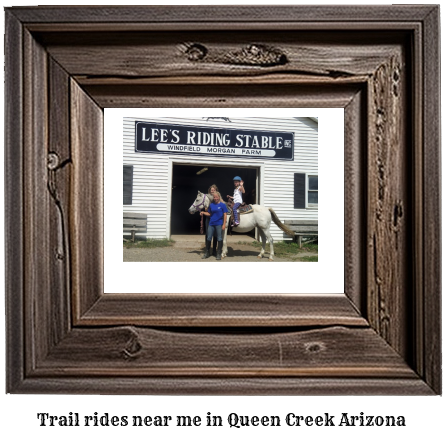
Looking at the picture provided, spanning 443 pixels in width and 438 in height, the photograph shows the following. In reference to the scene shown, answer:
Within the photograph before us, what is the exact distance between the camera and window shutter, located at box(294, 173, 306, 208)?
A: 90 cm

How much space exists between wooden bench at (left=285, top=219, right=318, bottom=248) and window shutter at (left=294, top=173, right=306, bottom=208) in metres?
0.04

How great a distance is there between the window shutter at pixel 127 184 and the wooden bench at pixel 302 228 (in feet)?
1.18

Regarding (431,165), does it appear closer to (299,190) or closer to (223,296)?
(299,190)

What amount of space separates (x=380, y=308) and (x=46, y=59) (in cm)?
92

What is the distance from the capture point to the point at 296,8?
2.81 feet

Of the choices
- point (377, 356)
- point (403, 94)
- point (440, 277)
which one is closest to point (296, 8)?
point (403, 94)

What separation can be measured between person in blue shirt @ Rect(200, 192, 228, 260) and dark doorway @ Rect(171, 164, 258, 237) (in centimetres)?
2

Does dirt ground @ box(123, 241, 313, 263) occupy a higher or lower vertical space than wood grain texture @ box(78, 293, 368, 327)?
higher

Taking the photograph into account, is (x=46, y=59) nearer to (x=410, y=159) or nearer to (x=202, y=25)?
(x=202, y=25)

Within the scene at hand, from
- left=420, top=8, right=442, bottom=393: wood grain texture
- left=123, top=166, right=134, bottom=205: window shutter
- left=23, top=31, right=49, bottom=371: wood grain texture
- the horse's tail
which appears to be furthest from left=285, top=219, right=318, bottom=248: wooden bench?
left=23, top=31, right=49, bottom=371: wood grain texture

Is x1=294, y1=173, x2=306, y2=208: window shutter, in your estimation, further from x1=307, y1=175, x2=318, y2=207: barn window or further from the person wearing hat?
the person wearing hat

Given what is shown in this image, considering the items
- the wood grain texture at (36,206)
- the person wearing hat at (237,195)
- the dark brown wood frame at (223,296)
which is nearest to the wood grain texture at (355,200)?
the dark brown wood frame at (223,296)

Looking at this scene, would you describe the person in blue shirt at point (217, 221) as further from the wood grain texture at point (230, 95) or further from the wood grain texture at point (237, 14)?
the wood grain texture at point (237, 14)

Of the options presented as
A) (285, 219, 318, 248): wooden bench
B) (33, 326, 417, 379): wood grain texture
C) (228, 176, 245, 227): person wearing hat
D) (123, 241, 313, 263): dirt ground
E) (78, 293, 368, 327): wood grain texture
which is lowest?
(33, 326, 417, 379): wood grain texture
